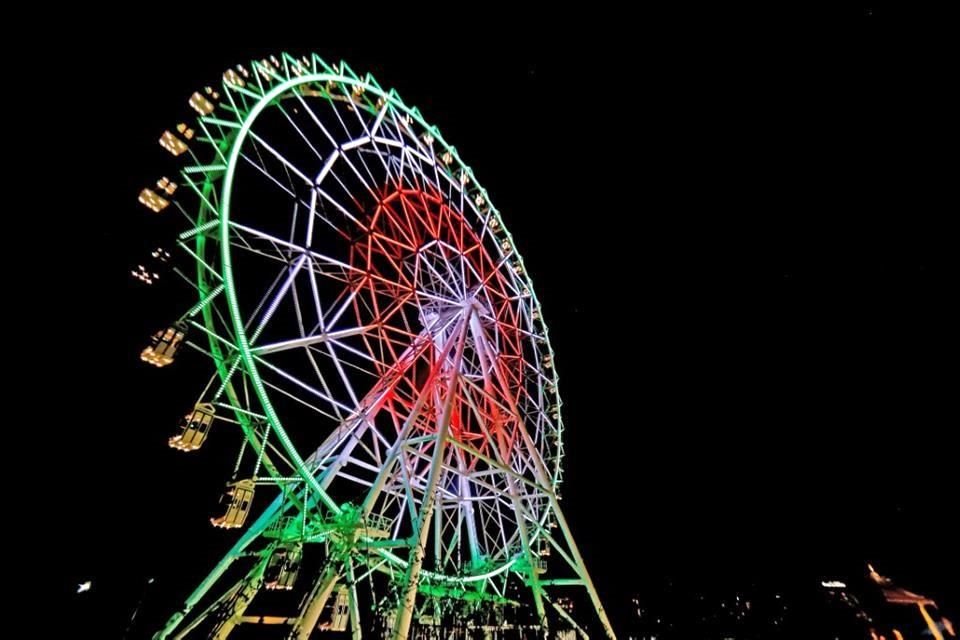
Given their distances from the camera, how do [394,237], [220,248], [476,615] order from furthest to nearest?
[476,615] < [394,237] < [220,248]

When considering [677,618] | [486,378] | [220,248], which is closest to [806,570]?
[677,618]

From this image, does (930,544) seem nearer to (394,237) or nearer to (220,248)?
(394,237)

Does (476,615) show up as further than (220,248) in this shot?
Yes

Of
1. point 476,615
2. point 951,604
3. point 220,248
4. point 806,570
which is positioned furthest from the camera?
point 806,570

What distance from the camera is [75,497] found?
17.1m

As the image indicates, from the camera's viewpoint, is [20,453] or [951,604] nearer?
[20,453]

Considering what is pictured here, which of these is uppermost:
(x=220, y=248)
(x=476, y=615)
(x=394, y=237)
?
(x=394, y=237)

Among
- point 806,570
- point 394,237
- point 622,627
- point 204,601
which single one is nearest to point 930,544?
point 806,570

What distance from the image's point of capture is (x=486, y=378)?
663 inches

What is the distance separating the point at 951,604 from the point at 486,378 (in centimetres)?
2474

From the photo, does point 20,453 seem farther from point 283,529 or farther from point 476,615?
point 476,615

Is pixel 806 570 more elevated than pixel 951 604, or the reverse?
pixel 806 570

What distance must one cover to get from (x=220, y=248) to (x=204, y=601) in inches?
1100

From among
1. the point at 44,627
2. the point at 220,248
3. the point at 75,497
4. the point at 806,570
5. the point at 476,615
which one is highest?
the point at 806,570
